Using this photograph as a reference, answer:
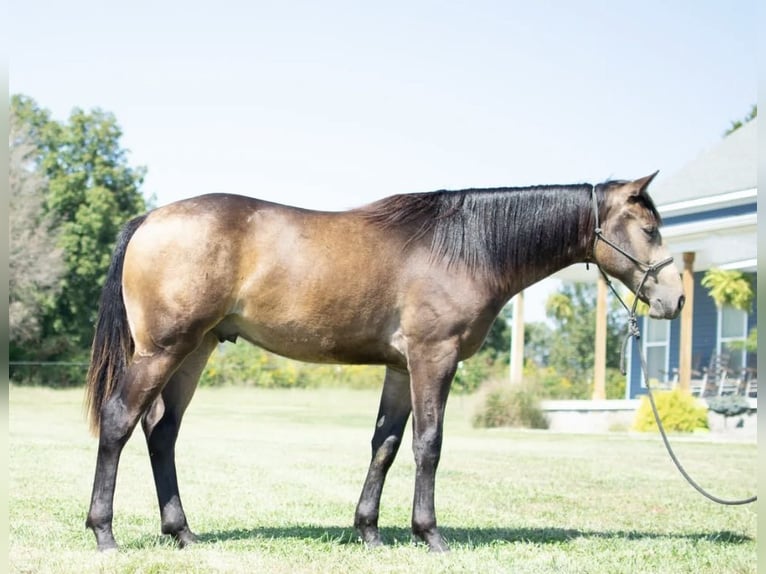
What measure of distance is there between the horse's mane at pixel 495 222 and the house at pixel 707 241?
12191mm

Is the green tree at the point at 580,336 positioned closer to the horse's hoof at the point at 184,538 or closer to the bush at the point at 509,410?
the bush at the point at 509,410

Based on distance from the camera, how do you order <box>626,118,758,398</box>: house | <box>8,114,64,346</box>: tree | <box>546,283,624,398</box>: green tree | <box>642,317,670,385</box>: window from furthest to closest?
<box>546,283,624,398</box>: green tree
<box>8,114,64,346</box>: tree
<box>642,317,670,385</box>: window
<box>626,118,758,398</box>: house

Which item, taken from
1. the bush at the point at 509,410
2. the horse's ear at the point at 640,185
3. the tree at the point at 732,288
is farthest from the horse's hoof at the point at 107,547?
the tree at the point at 732,288

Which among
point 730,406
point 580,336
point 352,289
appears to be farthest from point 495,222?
point 580,336

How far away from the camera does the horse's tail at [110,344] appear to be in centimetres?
563

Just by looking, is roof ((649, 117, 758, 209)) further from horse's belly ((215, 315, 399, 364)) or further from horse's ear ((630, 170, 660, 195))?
horse's belly ((215, 315, 399, 364))

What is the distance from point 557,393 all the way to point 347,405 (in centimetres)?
746

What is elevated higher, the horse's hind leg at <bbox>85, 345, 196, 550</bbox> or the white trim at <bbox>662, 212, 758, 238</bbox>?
the white trim at <bbox>662, 212, 758, 238</bbox>

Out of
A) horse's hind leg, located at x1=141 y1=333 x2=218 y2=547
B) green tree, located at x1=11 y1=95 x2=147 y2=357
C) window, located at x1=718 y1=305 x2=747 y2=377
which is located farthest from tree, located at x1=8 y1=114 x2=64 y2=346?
horse's hind leg, located at x1=141 y1=333 x2=218 y2=547

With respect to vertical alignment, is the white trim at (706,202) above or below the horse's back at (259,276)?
above

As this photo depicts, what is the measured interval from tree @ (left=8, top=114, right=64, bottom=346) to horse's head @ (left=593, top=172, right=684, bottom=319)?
28.9m

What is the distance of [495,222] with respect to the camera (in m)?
6.03

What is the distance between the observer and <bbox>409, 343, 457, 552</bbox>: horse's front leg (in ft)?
18.5

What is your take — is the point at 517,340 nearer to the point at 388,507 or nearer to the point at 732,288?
the point at 732,288
